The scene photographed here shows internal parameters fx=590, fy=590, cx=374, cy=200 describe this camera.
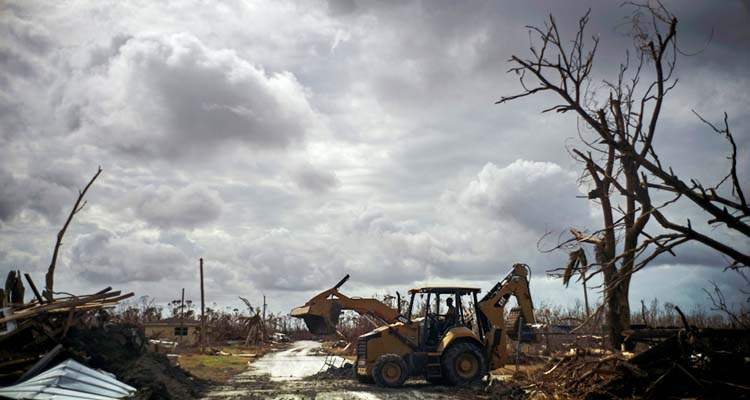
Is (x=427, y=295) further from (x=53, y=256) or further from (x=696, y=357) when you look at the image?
(x=53, y=256)

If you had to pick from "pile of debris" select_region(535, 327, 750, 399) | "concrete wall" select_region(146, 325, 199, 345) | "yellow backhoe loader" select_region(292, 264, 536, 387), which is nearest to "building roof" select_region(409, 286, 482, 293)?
"yellow backhoe loader" select_region(292, 264, 536, 387)

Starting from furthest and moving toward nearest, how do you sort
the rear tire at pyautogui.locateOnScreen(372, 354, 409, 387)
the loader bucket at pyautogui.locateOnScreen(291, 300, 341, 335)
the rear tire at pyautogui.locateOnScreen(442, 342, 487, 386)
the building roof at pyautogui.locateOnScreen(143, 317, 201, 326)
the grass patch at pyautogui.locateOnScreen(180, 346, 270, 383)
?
the building roof at pyautogui.locateOnScreen(143, 317, 201, 326) < the grass patch at pyautogui.locateOnScreen(180, 346, 270, 383) < the loader bucket at pyautogui.locateOnScreen(291, 300, 341, 335) < the rear tire at pyautogui.locateOnScreen(372, 354, 409, 387) < the rear tire at pyautogui.locateOnScreen(442, 342, 487, 386)

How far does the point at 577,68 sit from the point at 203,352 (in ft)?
101

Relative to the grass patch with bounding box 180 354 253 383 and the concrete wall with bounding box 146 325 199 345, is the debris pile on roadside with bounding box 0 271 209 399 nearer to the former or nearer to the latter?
the grass patch with bounding box 180 354 253 383

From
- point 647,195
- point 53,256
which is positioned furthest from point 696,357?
point 53,256

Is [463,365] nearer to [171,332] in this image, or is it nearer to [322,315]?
[322,315]

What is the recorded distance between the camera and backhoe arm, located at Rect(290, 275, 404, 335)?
59.7 ft

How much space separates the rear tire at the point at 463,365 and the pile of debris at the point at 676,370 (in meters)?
5.28

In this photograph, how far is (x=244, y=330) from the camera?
4894 cm

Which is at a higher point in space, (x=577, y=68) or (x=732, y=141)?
(x=577, y=68)

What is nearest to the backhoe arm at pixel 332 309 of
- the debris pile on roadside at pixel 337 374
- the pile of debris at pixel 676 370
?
the debris pile on roadside at pixel 337 374

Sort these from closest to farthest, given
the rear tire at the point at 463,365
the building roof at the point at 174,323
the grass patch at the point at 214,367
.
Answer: the rear tire at the point at 463,365, the grass patch at the point at 214,367, the building roof at the point at 174,323

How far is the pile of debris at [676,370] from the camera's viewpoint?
A: 8578 mm

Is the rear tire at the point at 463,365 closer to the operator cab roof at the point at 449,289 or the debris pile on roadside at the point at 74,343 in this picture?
the operator cab roof at the point at 449,289
